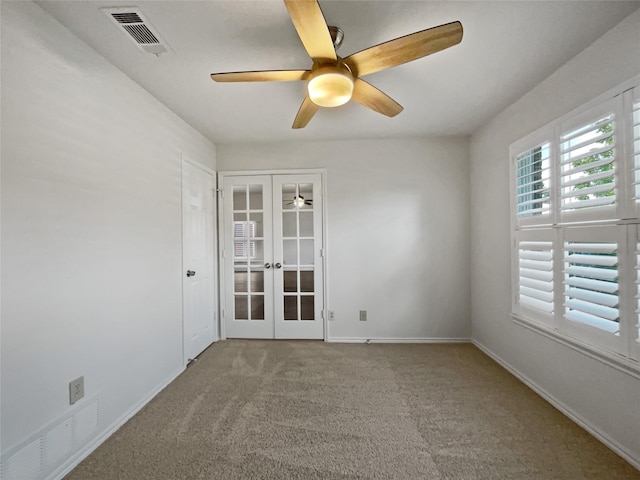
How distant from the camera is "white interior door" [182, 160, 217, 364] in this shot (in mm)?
2863

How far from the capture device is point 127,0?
143 centimetres

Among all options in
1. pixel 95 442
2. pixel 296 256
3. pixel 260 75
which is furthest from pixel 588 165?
pixel 95 442

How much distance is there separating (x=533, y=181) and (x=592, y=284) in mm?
927

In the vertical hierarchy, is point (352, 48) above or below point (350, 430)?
above

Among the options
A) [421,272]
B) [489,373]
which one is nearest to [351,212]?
[421,272]

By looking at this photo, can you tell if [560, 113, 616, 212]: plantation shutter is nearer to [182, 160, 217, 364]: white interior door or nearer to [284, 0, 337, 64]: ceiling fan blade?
[284, 0, 337, 64]: ceiling fan blade

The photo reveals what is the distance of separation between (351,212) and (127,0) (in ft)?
8.53

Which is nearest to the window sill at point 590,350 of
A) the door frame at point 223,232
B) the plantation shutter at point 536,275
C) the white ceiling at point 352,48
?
the plantation shutter at point 536,275

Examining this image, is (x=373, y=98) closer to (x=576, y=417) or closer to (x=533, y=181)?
(x=533, y=181)

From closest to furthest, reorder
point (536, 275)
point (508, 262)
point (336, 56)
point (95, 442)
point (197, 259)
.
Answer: point (336, 56) < point (95, 442) < point (536, 275) < point (508, 262) < point (197, 259)

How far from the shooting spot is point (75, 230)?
1.66 meters

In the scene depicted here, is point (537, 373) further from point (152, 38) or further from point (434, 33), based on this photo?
point (152, 38)

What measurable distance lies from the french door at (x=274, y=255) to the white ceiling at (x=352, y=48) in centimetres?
95

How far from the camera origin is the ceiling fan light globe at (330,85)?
1500 mm
